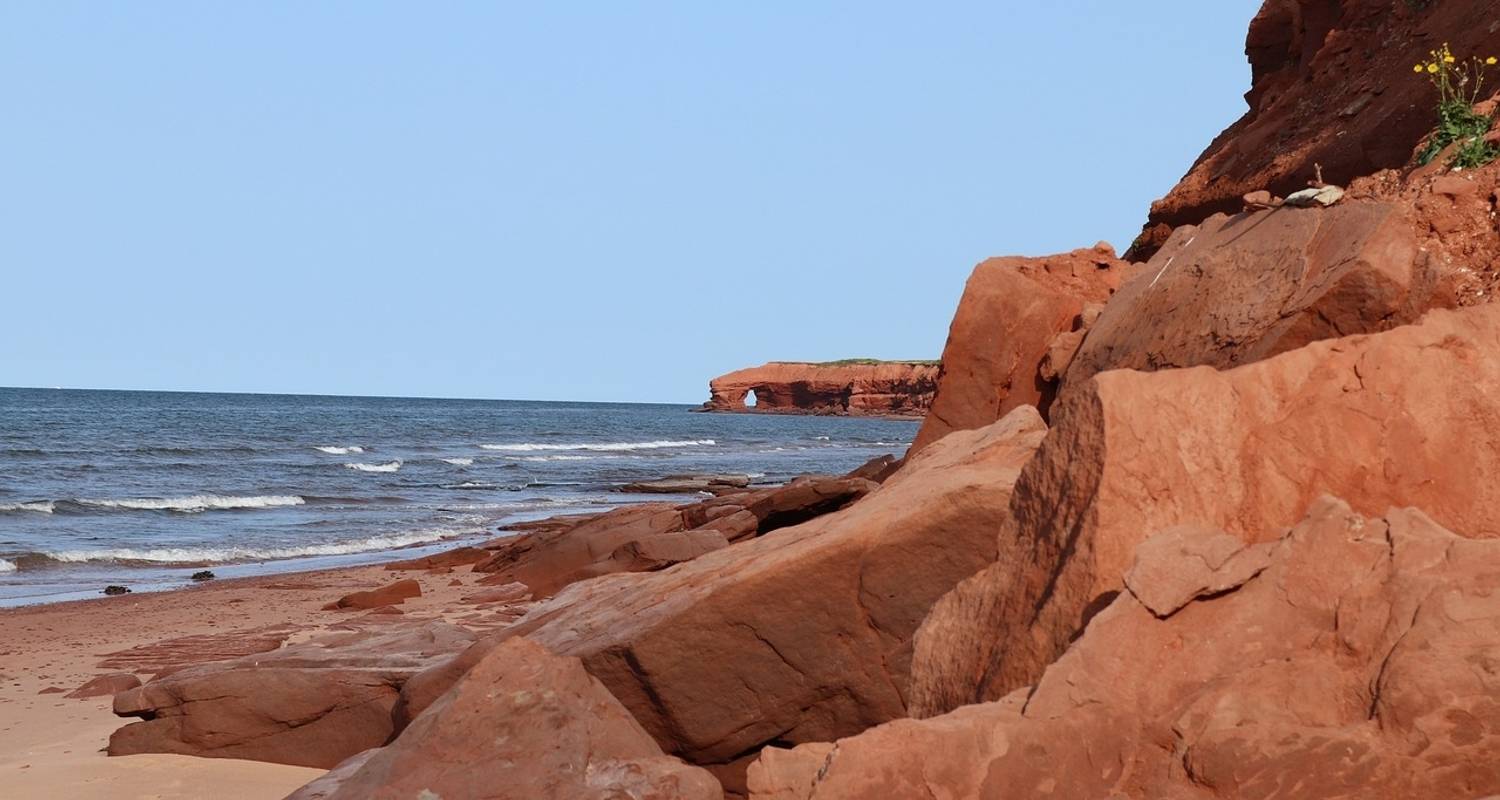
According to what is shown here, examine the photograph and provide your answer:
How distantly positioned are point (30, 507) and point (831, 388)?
95.9 metres

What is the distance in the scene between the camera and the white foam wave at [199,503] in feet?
87.7

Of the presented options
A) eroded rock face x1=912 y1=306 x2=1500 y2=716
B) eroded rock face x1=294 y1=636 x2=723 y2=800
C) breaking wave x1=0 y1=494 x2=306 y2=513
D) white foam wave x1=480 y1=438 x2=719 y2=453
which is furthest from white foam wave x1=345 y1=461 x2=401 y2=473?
eroded rock face x1=912 y1=306 x2=1500 y2=716

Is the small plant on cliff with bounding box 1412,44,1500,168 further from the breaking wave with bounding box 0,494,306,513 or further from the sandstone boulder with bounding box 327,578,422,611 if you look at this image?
the breaking wave with bounding box 0,494,306,513

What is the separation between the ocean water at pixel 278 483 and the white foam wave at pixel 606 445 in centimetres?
14

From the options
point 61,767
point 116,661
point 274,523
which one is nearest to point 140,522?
point 274,523

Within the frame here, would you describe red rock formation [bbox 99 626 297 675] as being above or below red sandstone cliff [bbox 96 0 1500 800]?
below

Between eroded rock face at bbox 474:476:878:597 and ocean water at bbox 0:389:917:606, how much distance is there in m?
4.25

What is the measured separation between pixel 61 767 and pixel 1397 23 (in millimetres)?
12737

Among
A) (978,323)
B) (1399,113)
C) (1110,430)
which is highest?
(1399,113)

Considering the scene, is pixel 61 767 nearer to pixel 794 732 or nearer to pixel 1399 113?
pixel 794 732

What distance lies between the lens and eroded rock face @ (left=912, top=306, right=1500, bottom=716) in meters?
4.29

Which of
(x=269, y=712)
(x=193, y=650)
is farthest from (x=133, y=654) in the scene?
(x=269, y=712)

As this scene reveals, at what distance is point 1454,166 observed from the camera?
25.7ft

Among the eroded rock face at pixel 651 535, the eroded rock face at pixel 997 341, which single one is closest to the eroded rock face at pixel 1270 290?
the eroded rock face at pixel 997 341
